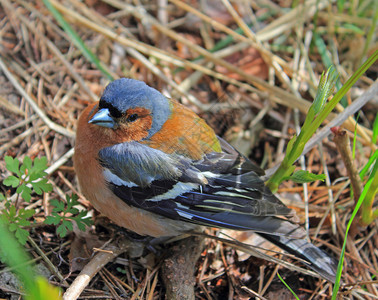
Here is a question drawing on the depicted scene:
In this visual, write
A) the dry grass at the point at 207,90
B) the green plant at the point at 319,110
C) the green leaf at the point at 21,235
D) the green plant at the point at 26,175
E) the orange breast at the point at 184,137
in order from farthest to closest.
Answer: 1. the dry grass at the point at 207,90
2. the orange breast at the point at 184,137
3. the green plant at the point at 26,175
4. the green leaf at the point at 21,235
5. the green plant at the point at 319,110

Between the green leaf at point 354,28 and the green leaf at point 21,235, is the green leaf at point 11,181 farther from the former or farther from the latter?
the green leaf at point 354,28

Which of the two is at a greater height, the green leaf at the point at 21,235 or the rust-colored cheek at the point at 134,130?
the rust-colored cheek at the point at 134,130

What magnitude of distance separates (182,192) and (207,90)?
1914 mm

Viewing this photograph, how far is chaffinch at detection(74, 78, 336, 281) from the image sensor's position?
9.47 ft

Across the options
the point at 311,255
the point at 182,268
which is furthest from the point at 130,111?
the point at 311,255

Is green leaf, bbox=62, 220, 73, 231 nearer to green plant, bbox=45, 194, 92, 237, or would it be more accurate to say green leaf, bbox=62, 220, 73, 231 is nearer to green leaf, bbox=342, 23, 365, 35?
green plant, bbox=45, 194, 92, 237

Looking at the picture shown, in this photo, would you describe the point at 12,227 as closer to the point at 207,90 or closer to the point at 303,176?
the point at 303,176

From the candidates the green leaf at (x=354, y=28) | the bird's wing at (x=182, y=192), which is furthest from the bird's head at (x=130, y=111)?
the green leaf at (x=354, y=28)

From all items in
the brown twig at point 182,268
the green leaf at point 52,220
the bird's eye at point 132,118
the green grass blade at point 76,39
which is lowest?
the brown twig at point 182,268

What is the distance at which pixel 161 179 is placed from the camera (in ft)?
9.50

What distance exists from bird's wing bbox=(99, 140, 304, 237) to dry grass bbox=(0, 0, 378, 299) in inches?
21.1

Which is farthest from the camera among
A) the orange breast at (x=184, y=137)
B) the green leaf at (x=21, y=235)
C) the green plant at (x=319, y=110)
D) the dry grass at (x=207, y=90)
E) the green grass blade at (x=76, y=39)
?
the green grass blade at (x=76, y=39)

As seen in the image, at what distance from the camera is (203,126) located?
3258 mm

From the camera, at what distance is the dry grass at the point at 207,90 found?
10.3 feet
